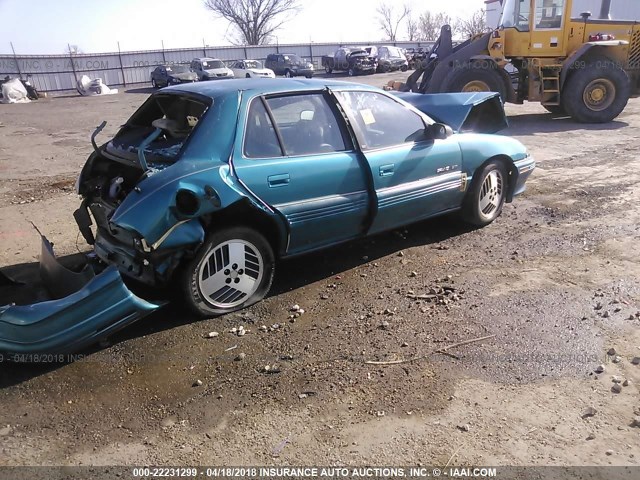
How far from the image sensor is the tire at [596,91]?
11812 mm

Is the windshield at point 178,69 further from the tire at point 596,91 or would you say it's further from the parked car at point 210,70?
the tire at point 596,91

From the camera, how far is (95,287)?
327cm

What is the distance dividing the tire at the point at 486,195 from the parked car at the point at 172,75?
995 inches

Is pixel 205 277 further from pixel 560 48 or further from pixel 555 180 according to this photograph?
pixel 560 48

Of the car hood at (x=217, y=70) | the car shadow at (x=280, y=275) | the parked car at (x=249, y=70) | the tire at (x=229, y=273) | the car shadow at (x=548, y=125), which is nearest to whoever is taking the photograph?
the car shadow at (x=280, y=275)

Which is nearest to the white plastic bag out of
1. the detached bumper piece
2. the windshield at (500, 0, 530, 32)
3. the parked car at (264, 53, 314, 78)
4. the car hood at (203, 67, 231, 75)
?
the car hood at (203, 67, 231, 75)

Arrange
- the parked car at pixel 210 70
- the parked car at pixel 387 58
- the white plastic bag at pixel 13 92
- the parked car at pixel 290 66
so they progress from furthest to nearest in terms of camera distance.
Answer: the parked car at pixel 387 58, the parked car at pixel 290 66, the parked car at pixel 210 70, the white plastic bag at pixel 13 92

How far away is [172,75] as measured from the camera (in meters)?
29.5

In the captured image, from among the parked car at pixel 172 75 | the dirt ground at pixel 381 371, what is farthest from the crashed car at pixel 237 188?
the parked car at pixel 172 75

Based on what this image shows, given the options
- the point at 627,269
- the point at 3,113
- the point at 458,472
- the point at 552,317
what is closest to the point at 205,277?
the point at 458,472

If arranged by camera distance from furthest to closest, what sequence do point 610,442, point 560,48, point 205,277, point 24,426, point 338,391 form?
point 560,48 → point 205,277 → point 338,391 → point 24,426 → point 610,442

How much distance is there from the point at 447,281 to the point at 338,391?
174cm

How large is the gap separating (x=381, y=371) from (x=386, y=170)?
6.11ft

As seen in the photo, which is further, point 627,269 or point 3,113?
point 3,113
